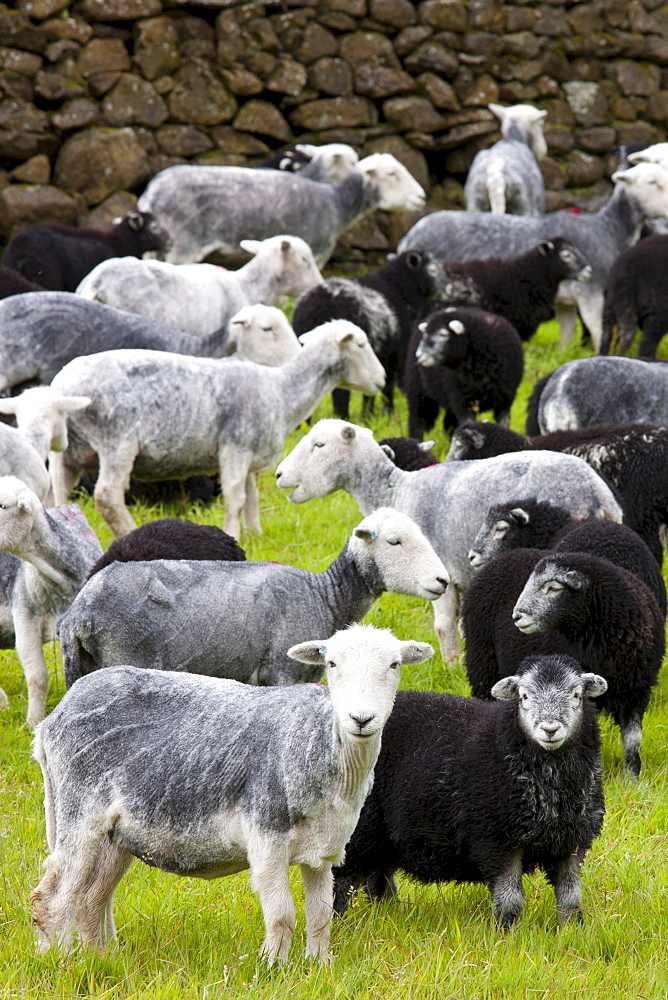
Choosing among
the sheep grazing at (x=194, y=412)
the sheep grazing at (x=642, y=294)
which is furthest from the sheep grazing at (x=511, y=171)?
the sheep grazing at (x=194, y=412)

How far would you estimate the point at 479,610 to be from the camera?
6102 mm

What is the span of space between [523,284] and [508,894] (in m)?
7.79

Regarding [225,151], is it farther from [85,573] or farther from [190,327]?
[85,573]

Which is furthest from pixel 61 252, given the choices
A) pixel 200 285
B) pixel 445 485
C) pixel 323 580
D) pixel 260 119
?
pixel 323 580

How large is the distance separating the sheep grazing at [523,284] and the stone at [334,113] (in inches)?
203

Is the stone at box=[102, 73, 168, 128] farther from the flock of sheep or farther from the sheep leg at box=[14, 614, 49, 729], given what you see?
the sheep leg at box=[14, 614, 49, 729]

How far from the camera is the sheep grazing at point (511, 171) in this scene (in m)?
14.8

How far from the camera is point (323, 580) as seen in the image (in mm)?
5918

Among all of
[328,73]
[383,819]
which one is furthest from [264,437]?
[328,73]

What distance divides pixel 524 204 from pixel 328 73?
2.87 meters

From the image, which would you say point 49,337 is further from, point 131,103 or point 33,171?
point 131,103

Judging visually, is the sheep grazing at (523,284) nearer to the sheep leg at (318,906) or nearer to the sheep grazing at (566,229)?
the sheep grazing at (566,229)

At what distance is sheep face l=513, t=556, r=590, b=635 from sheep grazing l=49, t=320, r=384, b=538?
3115mm

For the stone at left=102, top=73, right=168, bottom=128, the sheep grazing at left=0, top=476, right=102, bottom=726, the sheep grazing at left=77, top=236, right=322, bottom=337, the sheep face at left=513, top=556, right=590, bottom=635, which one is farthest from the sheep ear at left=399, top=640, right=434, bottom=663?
the stone at left=102, top=73, right=168, bottom=128
